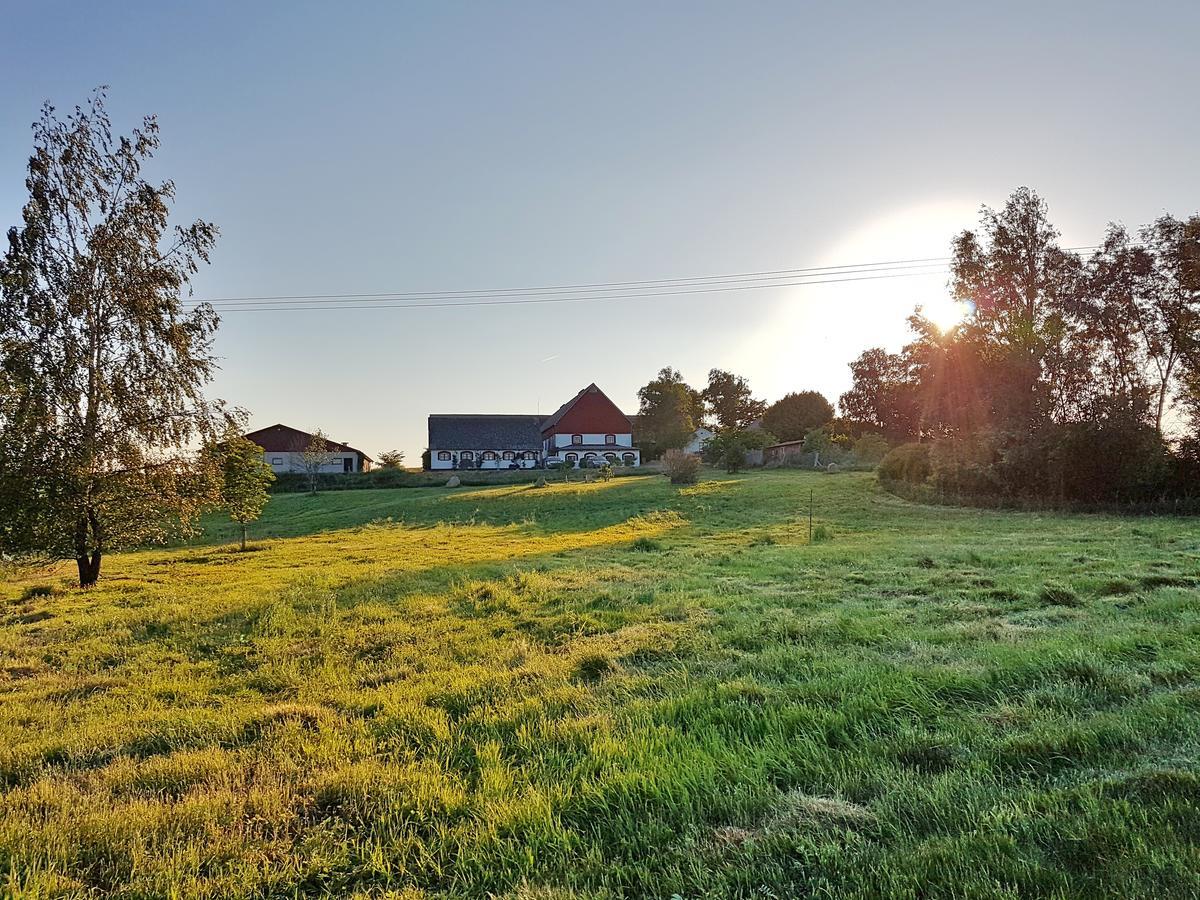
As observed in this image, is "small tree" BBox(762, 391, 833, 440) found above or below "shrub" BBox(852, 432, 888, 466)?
above

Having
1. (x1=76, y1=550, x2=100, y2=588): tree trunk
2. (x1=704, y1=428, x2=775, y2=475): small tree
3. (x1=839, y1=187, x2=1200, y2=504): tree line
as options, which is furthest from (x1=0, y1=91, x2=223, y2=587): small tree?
(x1=704, y1=428, x2=775, y2=475): small tree

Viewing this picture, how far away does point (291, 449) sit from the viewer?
202 ft

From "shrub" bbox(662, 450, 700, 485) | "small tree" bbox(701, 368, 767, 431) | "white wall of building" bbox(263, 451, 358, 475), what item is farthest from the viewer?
"small tree" bbox(701, 368, 767, 431)

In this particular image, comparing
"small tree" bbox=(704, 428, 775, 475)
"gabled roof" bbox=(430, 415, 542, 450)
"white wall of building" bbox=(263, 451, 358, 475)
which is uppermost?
"gabled roof" bbox=(430, 415, 542, 450)

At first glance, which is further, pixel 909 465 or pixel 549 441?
pixel 549 441

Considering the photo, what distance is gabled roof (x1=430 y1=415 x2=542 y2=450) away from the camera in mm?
64688

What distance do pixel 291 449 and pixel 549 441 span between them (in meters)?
26.3

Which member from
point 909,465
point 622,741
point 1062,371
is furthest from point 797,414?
point 622,741

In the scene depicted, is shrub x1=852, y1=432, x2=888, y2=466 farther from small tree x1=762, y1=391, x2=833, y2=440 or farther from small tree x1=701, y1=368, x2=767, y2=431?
small tree x1=701, y1=368, x2=767, y2=431

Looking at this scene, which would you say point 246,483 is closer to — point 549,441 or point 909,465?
point 909,465

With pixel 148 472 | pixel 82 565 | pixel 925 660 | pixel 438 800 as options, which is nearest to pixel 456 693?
pixel 438 800

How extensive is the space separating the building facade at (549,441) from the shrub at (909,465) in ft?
109

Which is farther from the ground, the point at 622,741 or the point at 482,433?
the point at 482,433

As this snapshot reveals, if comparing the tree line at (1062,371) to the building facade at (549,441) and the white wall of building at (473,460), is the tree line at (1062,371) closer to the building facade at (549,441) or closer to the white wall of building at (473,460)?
the building facade at (549,441)
